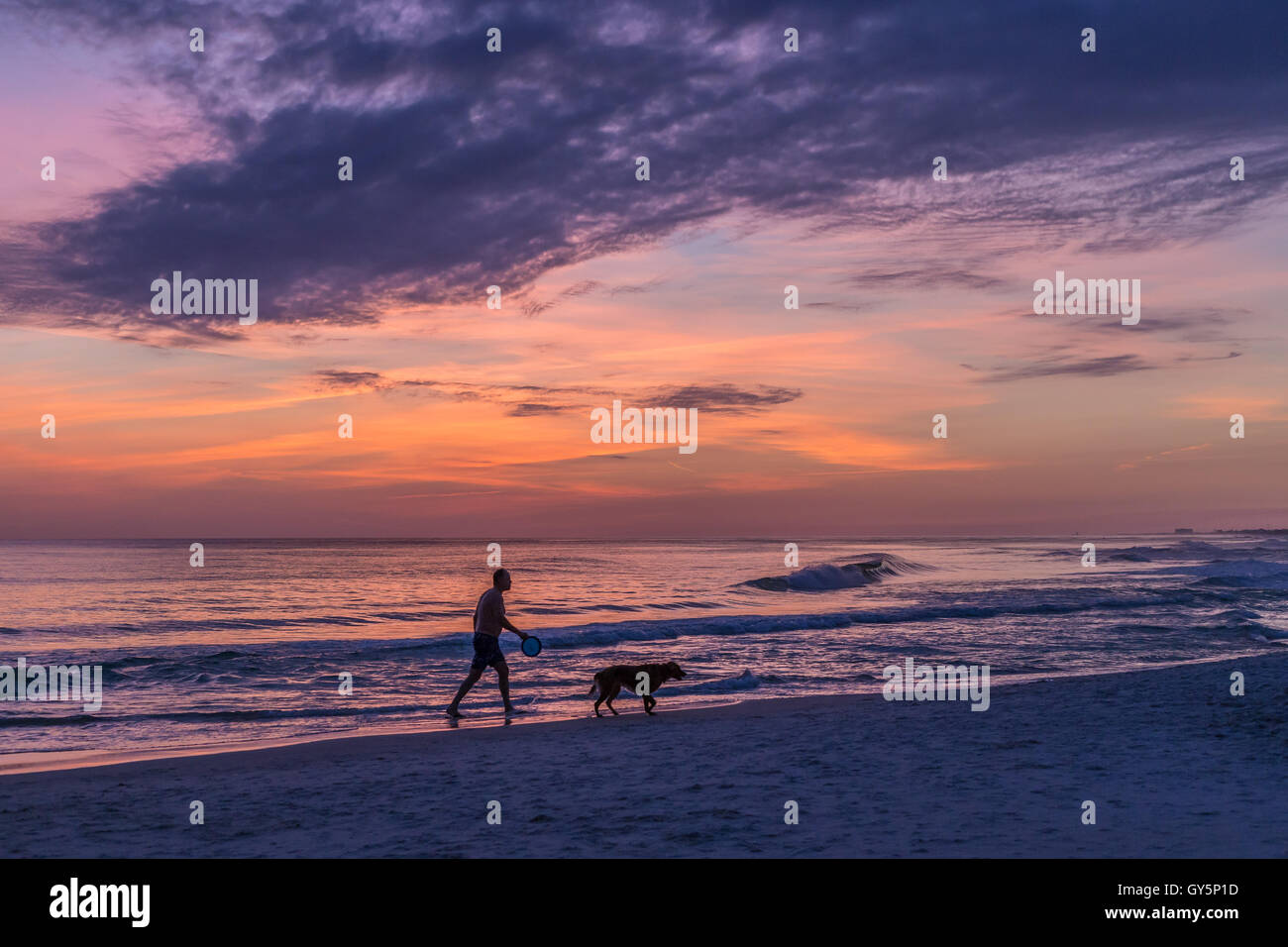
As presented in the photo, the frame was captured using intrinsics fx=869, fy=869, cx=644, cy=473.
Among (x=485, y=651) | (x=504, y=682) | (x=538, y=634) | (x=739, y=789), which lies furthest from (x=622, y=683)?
(x=538, y=634)

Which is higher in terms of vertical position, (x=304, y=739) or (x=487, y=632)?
(x=487, y=632)

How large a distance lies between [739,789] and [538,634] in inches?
766

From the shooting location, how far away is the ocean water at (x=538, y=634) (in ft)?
49.1

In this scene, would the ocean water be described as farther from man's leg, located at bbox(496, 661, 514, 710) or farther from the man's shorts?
the man's shorts

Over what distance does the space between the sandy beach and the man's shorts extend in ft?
5.79

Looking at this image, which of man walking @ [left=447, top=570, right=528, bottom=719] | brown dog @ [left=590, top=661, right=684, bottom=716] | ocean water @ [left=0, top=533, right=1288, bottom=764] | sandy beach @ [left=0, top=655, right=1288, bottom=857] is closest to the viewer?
sandy beach @ [left=0, top=655, right=1288, bottom=857]

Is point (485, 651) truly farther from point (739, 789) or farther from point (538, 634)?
point (538, 634)

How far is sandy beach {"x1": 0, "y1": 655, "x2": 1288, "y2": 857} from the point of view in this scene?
21.1 ft

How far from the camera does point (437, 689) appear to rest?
17375 mm

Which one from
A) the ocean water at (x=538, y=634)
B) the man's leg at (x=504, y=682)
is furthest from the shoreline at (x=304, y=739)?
the ocean water at (x=538, y=634)

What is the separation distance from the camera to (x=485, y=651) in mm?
13719

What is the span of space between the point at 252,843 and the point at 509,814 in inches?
79.9

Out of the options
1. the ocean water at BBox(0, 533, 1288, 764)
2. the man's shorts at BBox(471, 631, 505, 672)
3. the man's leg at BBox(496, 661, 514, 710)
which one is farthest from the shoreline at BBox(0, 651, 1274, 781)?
the man's shorts at BBox(471, 631, 505, 672)

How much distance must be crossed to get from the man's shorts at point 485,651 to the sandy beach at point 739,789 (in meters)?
1.76
